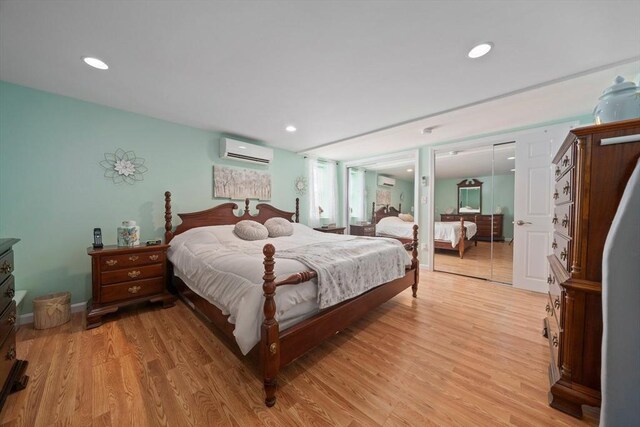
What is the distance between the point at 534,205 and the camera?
312 centimetres

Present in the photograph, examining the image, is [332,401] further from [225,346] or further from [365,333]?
[225,346]

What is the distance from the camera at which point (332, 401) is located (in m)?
1.37

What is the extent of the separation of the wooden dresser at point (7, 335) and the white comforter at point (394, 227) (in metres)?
4.98

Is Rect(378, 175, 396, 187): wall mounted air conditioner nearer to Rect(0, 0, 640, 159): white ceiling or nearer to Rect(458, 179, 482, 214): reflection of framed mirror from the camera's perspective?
Rect(458, 179, 482, 214): reflection of framed mirror

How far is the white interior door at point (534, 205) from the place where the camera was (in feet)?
9.93

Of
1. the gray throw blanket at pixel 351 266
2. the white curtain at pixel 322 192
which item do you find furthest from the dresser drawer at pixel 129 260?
the white curtain at pixel 322 192

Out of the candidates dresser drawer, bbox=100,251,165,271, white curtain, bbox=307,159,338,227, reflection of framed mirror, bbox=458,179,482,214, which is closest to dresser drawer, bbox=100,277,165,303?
dresser drawer, bbox=100,251,165,271

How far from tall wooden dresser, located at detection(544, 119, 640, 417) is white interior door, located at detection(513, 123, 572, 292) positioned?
2347 mm

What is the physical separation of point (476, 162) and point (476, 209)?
104 centimetres

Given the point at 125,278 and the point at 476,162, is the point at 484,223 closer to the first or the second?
the point at 476,162

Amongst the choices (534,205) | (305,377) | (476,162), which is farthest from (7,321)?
(476,162)

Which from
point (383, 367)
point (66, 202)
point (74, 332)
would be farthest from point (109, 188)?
point (383, 367)

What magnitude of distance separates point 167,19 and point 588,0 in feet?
8.21

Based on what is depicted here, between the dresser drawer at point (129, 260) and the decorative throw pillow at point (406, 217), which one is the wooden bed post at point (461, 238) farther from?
the dresser drawer at point (129, 260)
